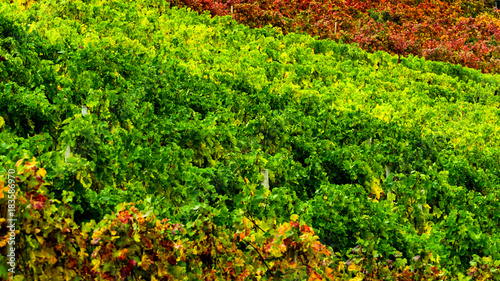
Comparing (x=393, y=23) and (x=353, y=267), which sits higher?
(x=353, y=267)

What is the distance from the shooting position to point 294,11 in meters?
19.4

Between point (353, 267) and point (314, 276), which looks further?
point (353, 267)

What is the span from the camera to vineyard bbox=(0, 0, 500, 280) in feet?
13.2

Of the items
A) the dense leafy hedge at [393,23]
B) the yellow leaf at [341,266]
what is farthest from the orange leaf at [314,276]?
the dense leafy hedge at [393,23]

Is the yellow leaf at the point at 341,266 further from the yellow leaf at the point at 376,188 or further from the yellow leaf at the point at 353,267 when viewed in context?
the yellow leaf at the point at 376,188

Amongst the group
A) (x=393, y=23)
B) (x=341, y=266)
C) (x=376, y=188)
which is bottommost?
(x=393, y=23)

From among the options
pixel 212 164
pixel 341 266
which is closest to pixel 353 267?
pixel 341 266

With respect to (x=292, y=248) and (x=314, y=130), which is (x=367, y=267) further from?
(x=314, y=130)

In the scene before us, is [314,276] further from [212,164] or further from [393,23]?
[393,23]

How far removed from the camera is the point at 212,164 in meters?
6.58

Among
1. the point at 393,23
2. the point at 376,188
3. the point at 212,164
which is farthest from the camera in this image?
the point at 393,23

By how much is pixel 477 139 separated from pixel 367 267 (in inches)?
236

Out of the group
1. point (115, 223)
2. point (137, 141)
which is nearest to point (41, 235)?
point (115, 223)

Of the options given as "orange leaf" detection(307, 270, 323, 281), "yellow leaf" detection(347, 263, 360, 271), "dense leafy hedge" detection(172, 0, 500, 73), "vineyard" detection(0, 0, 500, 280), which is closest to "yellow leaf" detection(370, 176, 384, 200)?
"vineyard" detection(0, 0, 500, 280)
